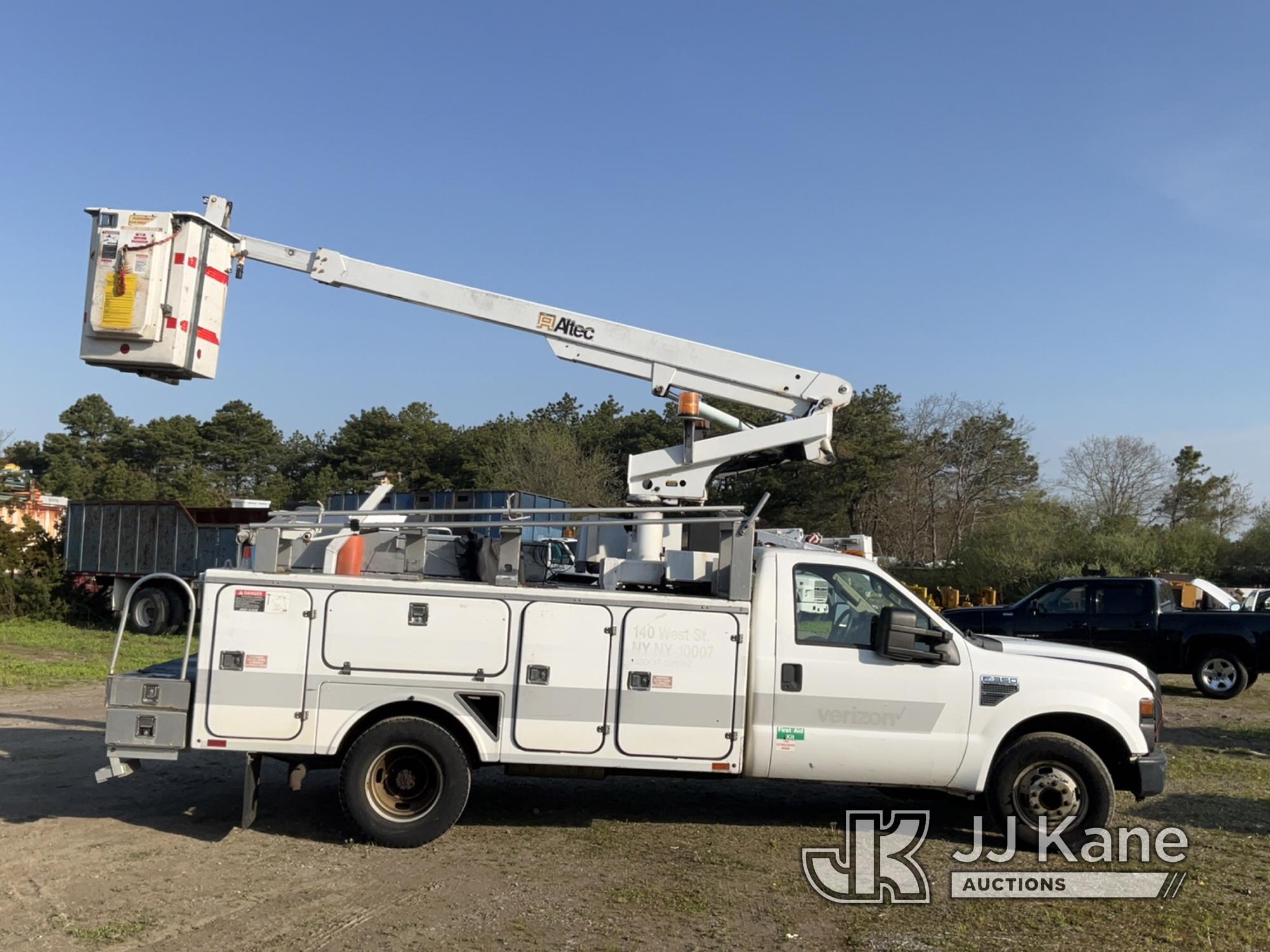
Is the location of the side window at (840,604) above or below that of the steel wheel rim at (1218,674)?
above

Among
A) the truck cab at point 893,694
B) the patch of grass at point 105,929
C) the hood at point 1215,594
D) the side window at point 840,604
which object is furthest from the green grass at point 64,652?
the hood at point 1215,594

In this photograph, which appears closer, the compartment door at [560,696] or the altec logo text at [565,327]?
the compartment door at [560,696]

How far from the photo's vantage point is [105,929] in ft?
16.6

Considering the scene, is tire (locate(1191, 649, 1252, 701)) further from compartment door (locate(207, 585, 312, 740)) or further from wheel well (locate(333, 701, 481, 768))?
compartment door (locate(207, 585, 312, 740))

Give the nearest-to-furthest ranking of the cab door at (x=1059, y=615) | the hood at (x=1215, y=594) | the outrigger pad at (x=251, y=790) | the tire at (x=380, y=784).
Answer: the tire at (x=380, y=784)
the outrigger pad at (x=251, y=790)
the cab door at (x=1059, y=615)
the hood at (x=1215, y=594)

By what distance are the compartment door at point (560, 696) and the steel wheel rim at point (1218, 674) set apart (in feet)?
40.5

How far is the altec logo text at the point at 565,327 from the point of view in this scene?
862 cm

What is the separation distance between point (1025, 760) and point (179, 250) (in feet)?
23.2

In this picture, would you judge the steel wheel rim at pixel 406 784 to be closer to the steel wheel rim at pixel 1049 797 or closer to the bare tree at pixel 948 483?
the steel wheel rim at pixel 1049 797

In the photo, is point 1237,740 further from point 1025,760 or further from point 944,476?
point 944,476

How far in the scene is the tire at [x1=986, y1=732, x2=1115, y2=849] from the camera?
6.52m

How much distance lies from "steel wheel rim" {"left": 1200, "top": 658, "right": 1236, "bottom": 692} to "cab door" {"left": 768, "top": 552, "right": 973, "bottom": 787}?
35.2ft

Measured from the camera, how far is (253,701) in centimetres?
638

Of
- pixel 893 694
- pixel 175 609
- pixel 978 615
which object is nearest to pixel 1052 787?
pixel 893 694
